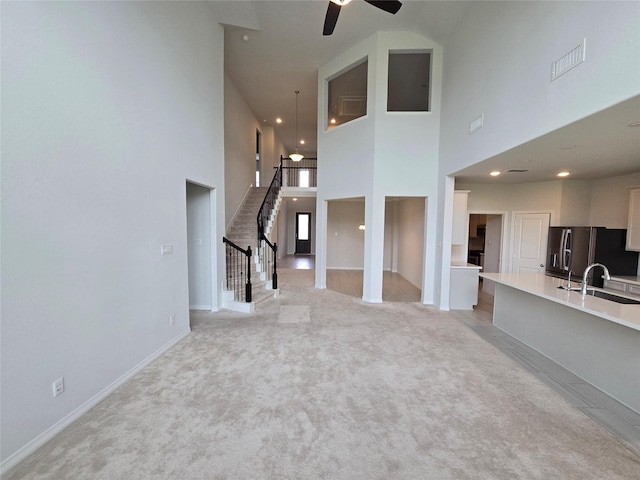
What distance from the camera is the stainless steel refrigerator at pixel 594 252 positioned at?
15.6 feet

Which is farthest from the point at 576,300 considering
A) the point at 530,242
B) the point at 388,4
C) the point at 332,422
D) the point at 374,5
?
the point at 374,5

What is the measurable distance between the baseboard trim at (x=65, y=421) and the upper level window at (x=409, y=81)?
6.56m

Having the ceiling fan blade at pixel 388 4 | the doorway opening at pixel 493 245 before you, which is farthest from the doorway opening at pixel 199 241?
the doorway opening at pixel 493 245

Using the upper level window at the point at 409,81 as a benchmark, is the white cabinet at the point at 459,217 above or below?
below

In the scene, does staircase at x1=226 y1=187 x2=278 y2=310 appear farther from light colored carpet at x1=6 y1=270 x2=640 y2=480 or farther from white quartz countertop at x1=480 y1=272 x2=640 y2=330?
white quartz countertop at x1=480 y1=272 x2=640 y2=330

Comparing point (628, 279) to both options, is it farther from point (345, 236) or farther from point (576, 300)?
point (345, 236)

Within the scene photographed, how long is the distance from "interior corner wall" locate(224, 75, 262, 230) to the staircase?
194 mm

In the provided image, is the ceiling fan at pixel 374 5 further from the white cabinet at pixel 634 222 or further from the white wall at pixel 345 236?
the white wall at pixel 345 236

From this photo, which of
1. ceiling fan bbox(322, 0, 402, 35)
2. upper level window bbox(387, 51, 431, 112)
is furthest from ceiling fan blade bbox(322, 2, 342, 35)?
upper level window bbox(387, 51, 431, 112)

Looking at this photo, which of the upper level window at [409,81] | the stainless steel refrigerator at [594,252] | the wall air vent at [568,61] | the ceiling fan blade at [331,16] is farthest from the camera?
the upper level window at [409,81]

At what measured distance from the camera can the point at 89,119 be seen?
2340mm

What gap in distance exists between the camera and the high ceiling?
9.45 feet

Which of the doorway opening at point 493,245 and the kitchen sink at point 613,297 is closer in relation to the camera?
the kitchen sink at point 613,297

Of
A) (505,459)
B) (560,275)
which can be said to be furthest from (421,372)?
(560,275)
